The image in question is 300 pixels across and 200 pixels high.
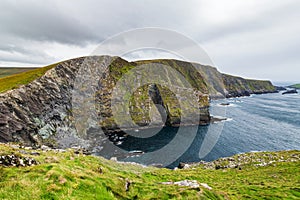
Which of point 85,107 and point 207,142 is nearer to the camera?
point 207,142

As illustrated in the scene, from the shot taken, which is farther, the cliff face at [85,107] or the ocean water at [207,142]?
the ocean water at [207,142]

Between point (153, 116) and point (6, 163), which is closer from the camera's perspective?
point (6, 163)

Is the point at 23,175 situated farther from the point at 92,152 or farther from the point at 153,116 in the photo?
the point at 153,116

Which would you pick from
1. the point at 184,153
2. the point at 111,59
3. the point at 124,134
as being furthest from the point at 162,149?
the point at 111,59

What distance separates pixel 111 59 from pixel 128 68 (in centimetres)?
1516

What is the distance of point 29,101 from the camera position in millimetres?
60281

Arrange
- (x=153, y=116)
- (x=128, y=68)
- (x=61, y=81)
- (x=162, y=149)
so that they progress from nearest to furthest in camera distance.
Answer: (x=162, y=149), (x=61, y=81), (x=153, y=116), (x=128, y=68)

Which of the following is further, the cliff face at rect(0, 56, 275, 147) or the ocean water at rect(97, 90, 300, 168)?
the ocean water at rect(97, 90, 300, 168)

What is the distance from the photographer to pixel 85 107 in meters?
84.0

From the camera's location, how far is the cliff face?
55.5m

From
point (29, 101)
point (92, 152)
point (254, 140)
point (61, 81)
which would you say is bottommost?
point (92, 152)

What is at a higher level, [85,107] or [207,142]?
[85,107]

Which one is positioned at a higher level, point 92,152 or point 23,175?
point 23,175

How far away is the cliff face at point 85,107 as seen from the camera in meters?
55.5
